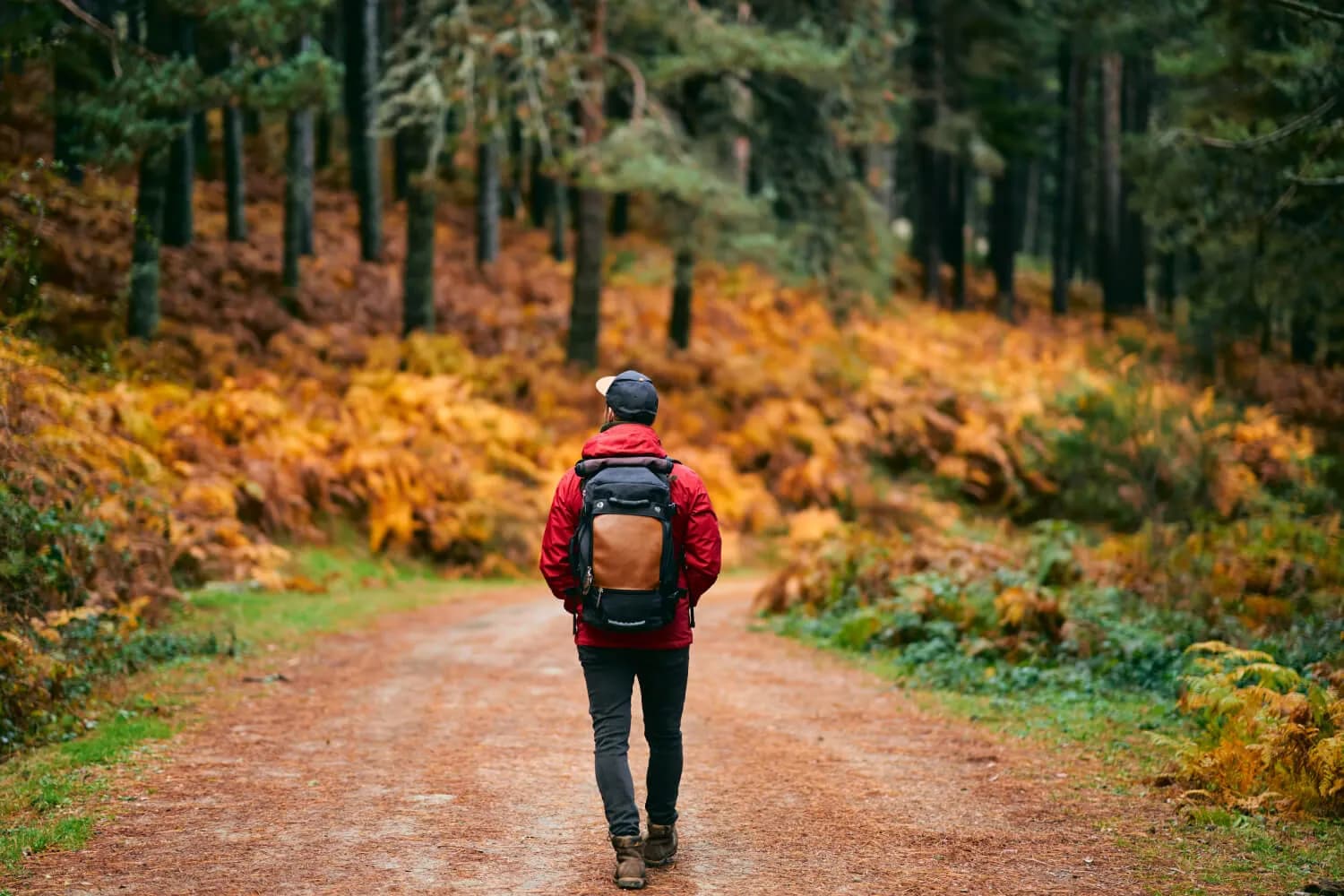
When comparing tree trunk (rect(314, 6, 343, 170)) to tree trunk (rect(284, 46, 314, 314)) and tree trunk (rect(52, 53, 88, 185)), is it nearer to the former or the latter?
tree trunk (rect(284, 46, 314, 314))

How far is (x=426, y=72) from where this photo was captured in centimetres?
1955

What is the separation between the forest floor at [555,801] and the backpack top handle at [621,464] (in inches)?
66.8

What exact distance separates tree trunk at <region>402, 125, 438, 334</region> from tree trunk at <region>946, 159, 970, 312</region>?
16418 mm

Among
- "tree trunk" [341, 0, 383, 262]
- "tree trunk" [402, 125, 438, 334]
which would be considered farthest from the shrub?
"tree trunk" [341, 0, 383, 262]

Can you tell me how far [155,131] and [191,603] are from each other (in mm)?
5321

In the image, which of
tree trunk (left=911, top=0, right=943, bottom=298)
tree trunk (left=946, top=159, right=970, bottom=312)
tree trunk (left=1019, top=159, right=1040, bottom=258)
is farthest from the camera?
tree trunk (left=1019, top=159, right=1040, bottom=258)

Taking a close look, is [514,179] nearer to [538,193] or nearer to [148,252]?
[538,193]

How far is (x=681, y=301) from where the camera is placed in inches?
934

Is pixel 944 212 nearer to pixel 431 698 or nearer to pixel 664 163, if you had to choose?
pixel 664 163

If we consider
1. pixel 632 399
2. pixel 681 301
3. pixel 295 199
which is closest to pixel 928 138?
pixel 681 301

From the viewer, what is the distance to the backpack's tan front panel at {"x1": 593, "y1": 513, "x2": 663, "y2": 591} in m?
5.24

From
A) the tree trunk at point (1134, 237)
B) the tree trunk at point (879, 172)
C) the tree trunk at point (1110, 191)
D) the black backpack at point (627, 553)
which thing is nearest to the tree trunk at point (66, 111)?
the black backpack at point (627, 553)

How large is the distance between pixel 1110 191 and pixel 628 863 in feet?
107

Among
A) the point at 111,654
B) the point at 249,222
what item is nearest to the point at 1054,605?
the point at 111,654
